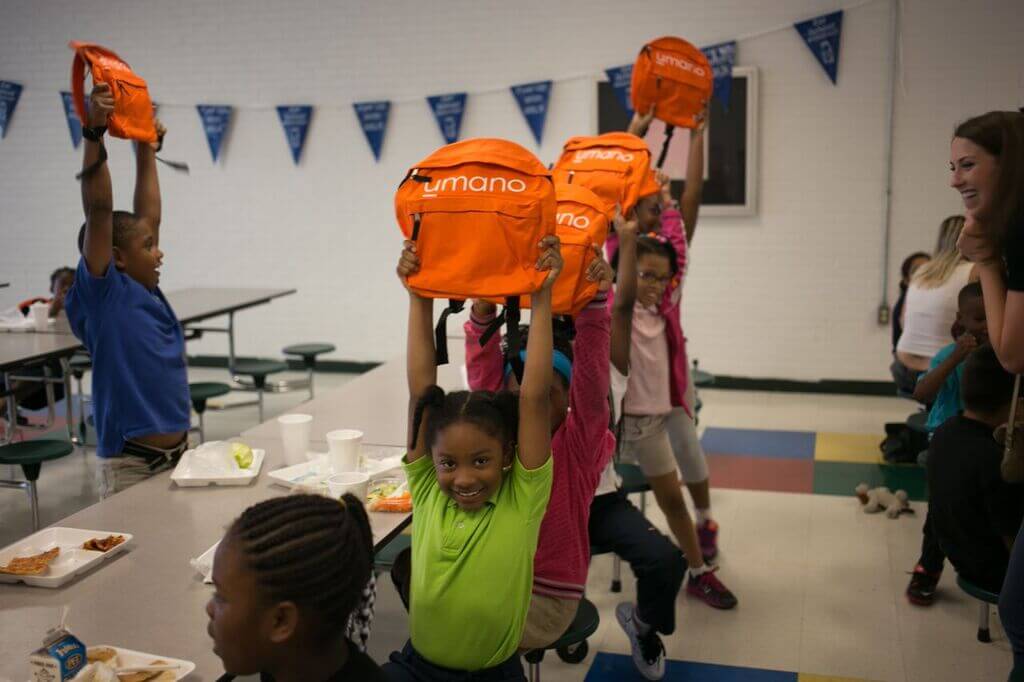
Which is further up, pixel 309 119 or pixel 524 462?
pixel 309 119

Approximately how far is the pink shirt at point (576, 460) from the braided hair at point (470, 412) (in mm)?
312

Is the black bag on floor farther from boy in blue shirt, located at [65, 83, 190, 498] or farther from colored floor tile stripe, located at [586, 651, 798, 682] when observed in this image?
boy in blue shirt, located at [65, 83, 190, 498]

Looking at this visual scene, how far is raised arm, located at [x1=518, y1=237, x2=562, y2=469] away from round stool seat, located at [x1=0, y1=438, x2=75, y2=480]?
310cm

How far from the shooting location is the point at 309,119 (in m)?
7.88

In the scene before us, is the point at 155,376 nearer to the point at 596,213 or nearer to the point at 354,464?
the point at 354,464

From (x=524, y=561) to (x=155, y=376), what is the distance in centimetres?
160

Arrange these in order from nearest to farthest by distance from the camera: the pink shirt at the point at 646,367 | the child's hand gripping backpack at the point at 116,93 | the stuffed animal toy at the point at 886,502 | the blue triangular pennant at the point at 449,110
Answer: the child's hand gripping backpack at the point at 116,93 < the pink shirt at the point at 646,367 < the stuffed animal toy at the point at 886,502 < the blue triangular pennant at the point at 449,110

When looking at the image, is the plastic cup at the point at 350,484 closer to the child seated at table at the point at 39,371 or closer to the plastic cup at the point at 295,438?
the plastic cup at the point at 295,438

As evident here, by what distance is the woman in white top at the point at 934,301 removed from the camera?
14.5 feet

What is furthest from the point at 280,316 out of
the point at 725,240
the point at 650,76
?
the point at 650,76

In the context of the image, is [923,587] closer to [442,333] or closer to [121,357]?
[442,333]

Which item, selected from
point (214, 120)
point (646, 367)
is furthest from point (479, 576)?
point (214, 120)

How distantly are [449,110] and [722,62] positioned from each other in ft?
6.82

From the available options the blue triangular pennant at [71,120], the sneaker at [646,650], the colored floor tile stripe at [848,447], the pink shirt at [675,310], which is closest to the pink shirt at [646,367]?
the pink shirt at [675,310]
